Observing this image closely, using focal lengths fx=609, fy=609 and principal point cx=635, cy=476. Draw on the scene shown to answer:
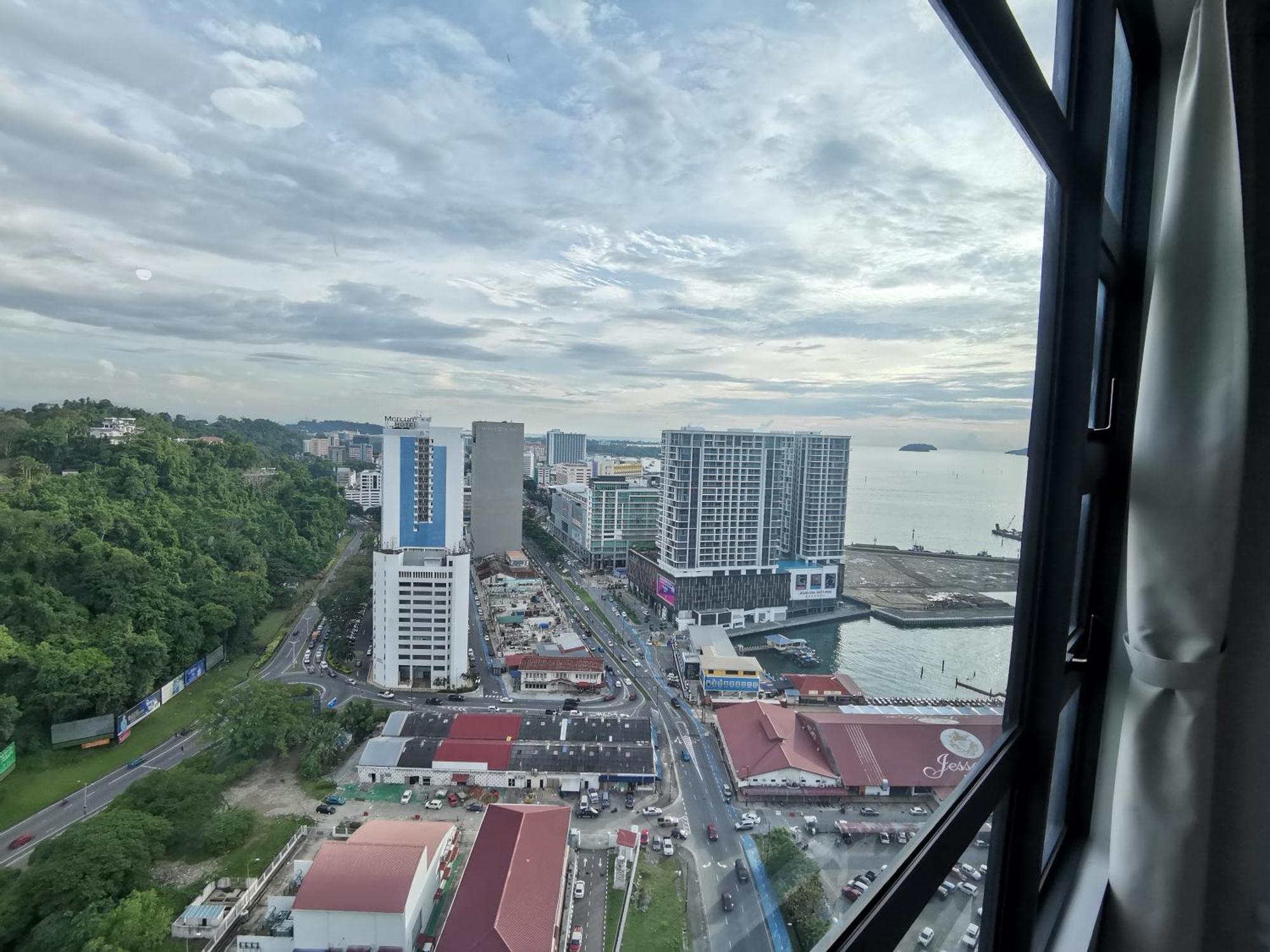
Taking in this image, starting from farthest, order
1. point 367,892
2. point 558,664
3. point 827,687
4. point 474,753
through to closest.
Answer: point 558,664, point 827,687, point 474,753, point 367,892

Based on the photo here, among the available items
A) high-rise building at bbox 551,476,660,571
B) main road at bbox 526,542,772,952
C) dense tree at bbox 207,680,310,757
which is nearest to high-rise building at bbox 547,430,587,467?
high-rise building at bbox 551,476,660,571

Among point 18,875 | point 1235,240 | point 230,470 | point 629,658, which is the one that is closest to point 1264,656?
point 1235,240

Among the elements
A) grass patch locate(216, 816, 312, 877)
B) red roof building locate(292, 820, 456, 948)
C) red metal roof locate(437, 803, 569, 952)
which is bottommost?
red metal roof locate(437, 803, 569, 952)

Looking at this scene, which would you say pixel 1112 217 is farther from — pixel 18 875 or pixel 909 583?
pixel 909 583

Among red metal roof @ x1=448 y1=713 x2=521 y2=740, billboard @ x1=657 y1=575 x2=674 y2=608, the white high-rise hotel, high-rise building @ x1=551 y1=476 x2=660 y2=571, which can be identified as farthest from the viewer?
high-rise building @ x1=551 y1=476 x2=660 y2=571

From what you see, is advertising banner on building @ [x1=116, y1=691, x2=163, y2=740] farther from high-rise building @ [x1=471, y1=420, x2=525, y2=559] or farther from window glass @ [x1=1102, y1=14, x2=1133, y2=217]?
high-rise building @ [x1=471, y1=420, x2=525, y2=559]

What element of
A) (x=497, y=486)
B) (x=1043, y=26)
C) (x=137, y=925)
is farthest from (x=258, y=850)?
(x=497, y=486)

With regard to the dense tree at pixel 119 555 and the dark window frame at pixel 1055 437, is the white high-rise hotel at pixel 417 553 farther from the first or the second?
the dark window frame at pixel 1055 437

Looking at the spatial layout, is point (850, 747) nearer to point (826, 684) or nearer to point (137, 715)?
point (826, 684)
